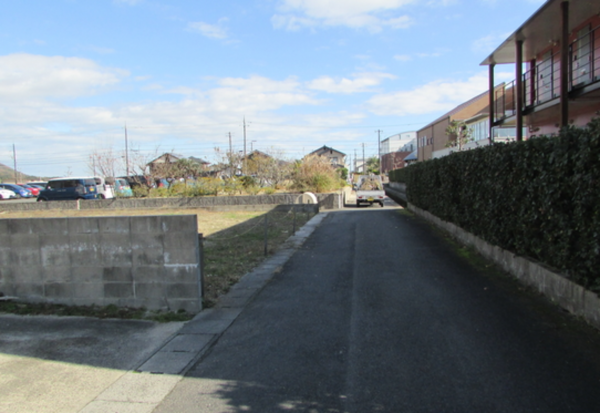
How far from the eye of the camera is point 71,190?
29797 millimetres

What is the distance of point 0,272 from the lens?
6406 mm

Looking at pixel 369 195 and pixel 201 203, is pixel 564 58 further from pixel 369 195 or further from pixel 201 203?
pixel 201 203

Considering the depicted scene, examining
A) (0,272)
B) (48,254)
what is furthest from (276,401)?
(0,272)

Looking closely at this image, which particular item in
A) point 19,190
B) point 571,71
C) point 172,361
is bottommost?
point 172,361

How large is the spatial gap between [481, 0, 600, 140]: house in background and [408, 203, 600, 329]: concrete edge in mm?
4806

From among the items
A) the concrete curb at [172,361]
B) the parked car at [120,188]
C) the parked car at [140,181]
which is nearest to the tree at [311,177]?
the parked car at [140,181]

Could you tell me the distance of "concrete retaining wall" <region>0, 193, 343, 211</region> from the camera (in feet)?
76.8

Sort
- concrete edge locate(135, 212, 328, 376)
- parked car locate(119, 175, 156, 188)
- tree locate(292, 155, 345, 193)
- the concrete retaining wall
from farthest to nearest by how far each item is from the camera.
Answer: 1. tree locate(292, 155, 345, 193)
2. parked car locate(119, 175, 156, 188)
3. the concrete retaining wall
4. concrete edge locate(135, 212, 328, 376)

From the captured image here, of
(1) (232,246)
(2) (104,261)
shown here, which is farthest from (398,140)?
(2) (104,261)

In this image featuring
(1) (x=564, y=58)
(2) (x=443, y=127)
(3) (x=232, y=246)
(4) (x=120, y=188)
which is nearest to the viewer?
(1) (x=564, y=58)

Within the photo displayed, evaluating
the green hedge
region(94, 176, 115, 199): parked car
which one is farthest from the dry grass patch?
region(94, 176, 115, 199): parked car

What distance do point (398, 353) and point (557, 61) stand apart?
13755mm

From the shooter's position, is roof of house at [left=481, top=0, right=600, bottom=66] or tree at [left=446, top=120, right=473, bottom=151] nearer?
roof of house at [left=481, top=0, right=600, bottom=66]

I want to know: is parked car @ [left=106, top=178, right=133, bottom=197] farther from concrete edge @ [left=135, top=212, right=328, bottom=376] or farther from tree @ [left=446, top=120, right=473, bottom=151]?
tree @ [left=446, top=120, right=473, bottom=151]
